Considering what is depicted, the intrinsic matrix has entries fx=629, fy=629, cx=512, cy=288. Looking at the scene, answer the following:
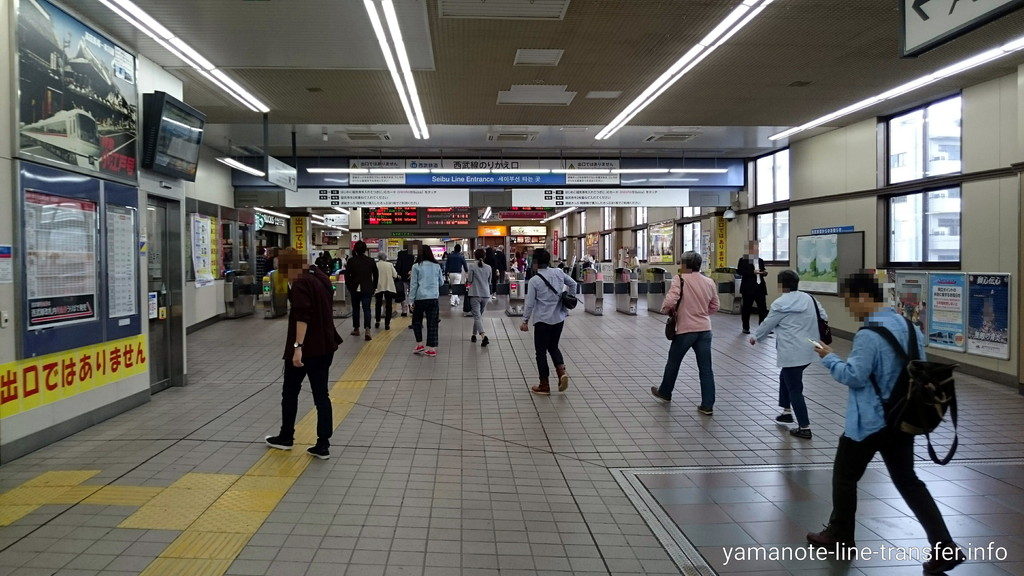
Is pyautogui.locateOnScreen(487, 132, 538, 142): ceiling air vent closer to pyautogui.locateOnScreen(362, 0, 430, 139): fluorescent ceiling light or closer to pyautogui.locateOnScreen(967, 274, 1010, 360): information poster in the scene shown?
pyautogui.locateOnScreen(362, 0, 430, 139): fluorescent ceiling light

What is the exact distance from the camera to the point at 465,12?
18.8 feet

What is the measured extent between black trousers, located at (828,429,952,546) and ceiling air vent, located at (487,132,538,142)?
10214mm

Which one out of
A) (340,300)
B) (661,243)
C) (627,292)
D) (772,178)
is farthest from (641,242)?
(340,300)

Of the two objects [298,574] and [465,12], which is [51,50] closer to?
[465,12]

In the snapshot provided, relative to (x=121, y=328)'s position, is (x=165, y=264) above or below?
above

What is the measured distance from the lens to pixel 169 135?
22.1 ft

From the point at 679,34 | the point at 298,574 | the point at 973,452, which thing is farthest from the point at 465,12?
the point at 973,452

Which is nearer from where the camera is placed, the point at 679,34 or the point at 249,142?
the point at 679,34

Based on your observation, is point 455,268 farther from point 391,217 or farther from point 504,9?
point 504,9

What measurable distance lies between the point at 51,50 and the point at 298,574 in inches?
185

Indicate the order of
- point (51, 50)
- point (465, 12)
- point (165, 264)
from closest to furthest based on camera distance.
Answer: point (51, 50) → point (465, 12) → point (165, 264)

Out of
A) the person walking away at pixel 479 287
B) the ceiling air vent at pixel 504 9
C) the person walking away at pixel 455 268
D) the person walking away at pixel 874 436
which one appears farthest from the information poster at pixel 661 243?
the person walking away at pixel 874 436

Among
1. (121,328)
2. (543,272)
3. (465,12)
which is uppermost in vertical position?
(465,12)

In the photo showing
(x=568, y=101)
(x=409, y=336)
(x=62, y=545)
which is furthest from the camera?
(x=409, y=336)
